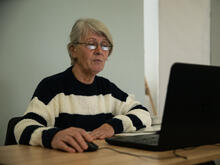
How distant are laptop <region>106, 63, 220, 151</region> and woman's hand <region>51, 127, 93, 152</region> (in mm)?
196

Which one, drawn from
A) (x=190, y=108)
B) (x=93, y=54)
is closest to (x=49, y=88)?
(x=93, y=54)

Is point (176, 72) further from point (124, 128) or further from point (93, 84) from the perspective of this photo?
point (93, 84)

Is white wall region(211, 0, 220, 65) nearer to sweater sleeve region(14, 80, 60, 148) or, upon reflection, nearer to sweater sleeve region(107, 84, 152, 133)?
sweater sleeve region(107, 84, 152, 133)

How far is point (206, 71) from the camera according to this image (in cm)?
99

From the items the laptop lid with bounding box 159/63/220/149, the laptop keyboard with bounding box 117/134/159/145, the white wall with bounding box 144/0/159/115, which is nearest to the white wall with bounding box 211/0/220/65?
the white wall with bounding box 144/0/159/115

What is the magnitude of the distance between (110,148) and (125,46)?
198 centimetres

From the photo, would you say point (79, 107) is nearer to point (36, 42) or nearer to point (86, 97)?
point (86, 97)

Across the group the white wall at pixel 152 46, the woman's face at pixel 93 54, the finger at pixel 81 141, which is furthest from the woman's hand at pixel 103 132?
the white wall at pixel 152 46

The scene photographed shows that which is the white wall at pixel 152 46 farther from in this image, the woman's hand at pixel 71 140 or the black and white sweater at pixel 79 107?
the woman's hand at pixel 71 140

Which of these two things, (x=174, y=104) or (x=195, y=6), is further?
(x=195, y=6)

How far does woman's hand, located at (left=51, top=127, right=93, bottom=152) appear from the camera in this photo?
1.07 m

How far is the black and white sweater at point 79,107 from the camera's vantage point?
1538mm

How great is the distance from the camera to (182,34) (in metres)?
Result: 4.06

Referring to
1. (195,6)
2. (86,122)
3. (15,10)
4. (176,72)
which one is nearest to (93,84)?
(86,122)
